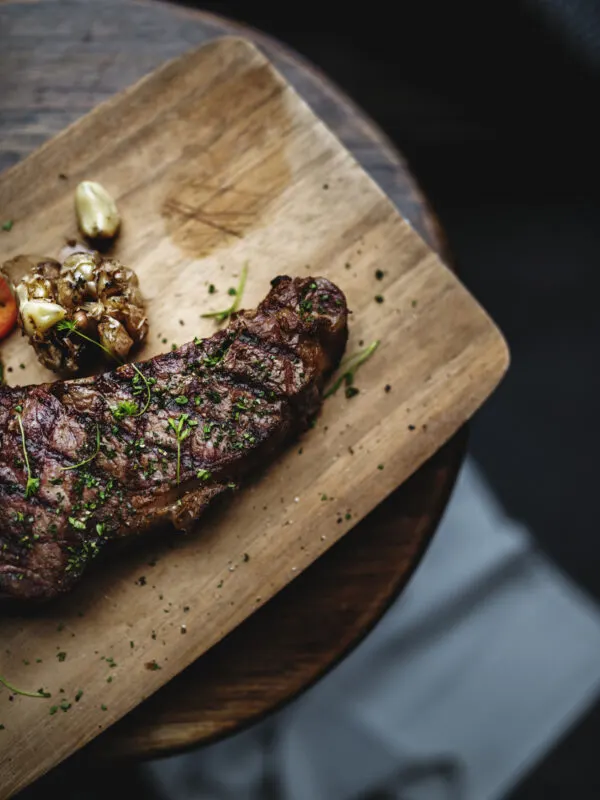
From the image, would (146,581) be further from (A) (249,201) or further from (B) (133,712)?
(A) (249,201)

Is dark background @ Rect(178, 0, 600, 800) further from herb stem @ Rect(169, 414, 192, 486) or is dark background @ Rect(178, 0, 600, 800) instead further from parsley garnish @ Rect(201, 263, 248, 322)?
herb stem @ Rect(169, 414, 192, 486)

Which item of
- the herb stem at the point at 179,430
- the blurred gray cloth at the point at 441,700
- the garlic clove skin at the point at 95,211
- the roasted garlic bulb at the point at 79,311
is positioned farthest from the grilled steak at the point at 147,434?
the blurred gray cloth at the point at 441,700

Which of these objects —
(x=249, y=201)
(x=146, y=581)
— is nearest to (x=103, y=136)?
(x=249, y=201)

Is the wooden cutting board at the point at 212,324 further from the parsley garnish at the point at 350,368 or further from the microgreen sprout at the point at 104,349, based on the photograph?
the microgreen sprout at the point at 104,349

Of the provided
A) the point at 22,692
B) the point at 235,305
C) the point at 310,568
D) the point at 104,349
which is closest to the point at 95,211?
the point at 104,349

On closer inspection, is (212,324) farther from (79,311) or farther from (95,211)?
(95,211)
